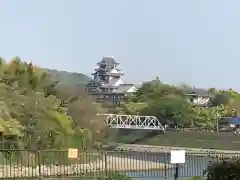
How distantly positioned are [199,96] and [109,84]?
20.6 meters

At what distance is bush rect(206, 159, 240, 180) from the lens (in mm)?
8883

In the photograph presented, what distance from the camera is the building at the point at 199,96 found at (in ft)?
272

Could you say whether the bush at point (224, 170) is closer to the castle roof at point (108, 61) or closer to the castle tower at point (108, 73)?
the castle tower at point (108, 73)

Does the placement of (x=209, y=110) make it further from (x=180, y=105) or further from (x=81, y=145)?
(x=81, y=145)

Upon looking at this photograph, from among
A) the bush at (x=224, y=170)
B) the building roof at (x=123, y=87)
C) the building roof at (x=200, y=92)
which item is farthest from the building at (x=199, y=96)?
the bush at (x=224, y=170)

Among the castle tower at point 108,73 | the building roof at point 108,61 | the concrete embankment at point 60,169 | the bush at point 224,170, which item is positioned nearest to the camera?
the bush at point 224,170

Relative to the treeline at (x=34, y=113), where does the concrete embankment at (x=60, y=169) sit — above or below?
below

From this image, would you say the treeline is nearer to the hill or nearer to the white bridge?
the hill

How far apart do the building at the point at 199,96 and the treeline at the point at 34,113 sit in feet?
152

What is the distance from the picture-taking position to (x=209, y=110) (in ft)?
222

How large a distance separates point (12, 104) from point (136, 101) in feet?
161

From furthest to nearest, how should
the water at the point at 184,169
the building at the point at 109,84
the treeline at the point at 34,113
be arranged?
1. the building at the point at 109,84
2. the treeline at the point at 34,113
3. the water at the point at 184,169

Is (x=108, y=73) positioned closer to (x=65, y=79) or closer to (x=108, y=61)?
(x=108, y=61)

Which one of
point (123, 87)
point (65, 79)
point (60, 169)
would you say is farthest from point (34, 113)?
point (123, 87)
